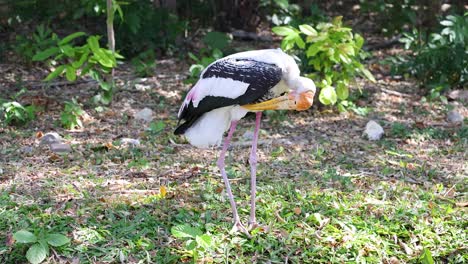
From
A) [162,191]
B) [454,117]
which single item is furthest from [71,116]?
[454,117]

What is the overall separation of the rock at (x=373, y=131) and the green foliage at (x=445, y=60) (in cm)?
128

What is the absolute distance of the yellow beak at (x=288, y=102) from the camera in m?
3.59

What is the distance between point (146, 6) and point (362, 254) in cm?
491

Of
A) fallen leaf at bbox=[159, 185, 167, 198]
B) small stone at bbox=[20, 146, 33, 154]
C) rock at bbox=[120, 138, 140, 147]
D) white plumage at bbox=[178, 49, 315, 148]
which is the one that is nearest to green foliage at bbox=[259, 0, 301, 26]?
rock at bbox=[120, 138, 140, 147]

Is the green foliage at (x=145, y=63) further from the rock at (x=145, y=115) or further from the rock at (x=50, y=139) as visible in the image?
the rock at (x=50, y=139)

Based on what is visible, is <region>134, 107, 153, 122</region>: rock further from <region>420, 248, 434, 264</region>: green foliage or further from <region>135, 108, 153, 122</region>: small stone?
<region>420, 248, 434, 264</region>: green foliage

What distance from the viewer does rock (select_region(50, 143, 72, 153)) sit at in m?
5.04

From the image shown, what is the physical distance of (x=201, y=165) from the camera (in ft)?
16.1

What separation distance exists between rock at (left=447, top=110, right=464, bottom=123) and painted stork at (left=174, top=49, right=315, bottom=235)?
3.06 metres

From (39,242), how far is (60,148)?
1742mm

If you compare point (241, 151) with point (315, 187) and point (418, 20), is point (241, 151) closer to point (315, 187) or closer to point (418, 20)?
point (315, 187)

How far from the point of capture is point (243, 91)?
356 cm

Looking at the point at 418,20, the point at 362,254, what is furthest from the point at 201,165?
the point at 418,20

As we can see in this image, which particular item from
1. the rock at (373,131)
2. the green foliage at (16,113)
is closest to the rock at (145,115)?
the green foliage at (16,113)
